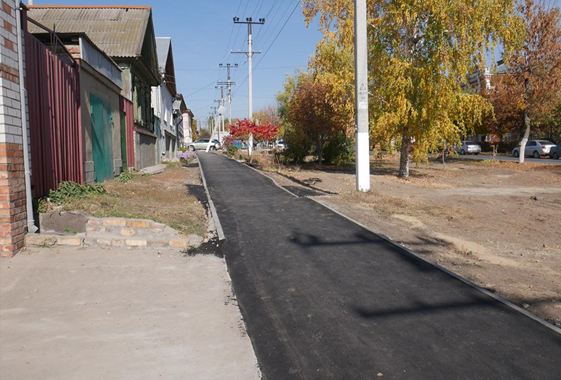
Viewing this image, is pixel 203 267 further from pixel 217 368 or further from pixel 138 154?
pixel 138 154

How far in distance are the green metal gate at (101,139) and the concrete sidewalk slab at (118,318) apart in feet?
21.9

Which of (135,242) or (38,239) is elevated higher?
(38,239)

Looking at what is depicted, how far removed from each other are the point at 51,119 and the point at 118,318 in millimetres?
5567

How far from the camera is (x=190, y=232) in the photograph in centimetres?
826

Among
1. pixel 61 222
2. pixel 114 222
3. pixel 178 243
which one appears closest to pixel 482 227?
pixel 178 243

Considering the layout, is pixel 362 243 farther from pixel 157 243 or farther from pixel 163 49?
pixel 163 49

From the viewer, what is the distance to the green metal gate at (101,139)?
42.3 feet

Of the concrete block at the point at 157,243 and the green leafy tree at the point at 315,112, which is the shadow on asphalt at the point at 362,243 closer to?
the concrete block at the point at 157,243

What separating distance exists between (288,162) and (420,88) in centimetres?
1121

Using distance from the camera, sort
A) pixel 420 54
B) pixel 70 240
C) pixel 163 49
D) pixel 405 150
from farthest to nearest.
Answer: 1. pixel 163 49
2. pixel 405 150
3. pixel 420 54
4. pixel 70 240

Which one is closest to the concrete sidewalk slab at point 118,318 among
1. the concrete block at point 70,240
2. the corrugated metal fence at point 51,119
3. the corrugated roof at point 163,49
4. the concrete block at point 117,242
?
the concrete block at point 70,240

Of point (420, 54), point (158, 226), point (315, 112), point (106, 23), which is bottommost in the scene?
point (158, 226)

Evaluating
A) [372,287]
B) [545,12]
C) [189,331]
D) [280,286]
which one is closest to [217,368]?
[189,331]

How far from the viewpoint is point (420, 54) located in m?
19.8
